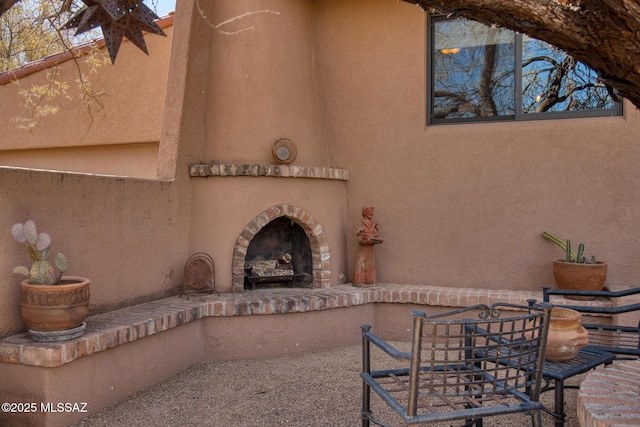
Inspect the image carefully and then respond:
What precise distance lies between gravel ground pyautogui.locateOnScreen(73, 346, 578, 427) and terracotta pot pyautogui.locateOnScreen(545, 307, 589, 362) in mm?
751

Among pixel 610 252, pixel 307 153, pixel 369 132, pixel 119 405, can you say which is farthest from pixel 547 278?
pixel 119 405

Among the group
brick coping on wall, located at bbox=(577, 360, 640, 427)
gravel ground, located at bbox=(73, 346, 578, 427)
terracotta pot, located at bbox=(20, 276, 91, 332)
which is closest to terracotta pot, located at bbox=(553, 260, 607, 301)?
gravel ground, located at bbox=(73, 346, 578, 427)

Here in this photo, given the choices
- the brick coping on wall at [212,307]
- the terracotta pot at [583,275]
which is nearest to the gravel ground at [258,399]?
the brick coping on wall at [212,307]

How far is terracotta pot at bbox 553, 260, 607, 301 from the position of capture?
4645 mm

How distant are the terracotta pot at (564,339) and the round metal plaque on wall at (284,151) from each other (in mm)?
3169

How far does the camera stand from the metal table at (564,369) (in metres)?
2.58

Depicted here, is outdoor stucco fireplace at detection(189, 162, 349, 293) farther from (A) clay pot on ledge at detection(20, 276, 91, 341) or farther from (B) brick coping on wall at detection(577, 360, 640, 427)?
(B) brick coping on wall at detection(577, 360, 640, 427)

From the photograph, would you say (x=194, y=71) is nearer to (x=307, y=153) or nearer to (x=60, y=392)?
(x=307, y=153)

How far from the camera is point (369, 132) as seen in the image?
18.9ft

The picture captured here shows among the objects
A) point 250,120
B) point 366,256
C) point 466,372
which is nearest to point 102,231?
point 250,120

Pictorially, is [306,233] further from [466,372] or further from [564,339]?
[466,372]

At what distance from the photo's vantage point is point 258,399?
3.75m

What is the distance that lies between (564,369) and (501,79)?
3679mm

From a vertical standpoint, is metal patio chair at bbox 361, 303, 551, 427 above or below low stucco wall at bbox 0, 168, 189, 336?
below
